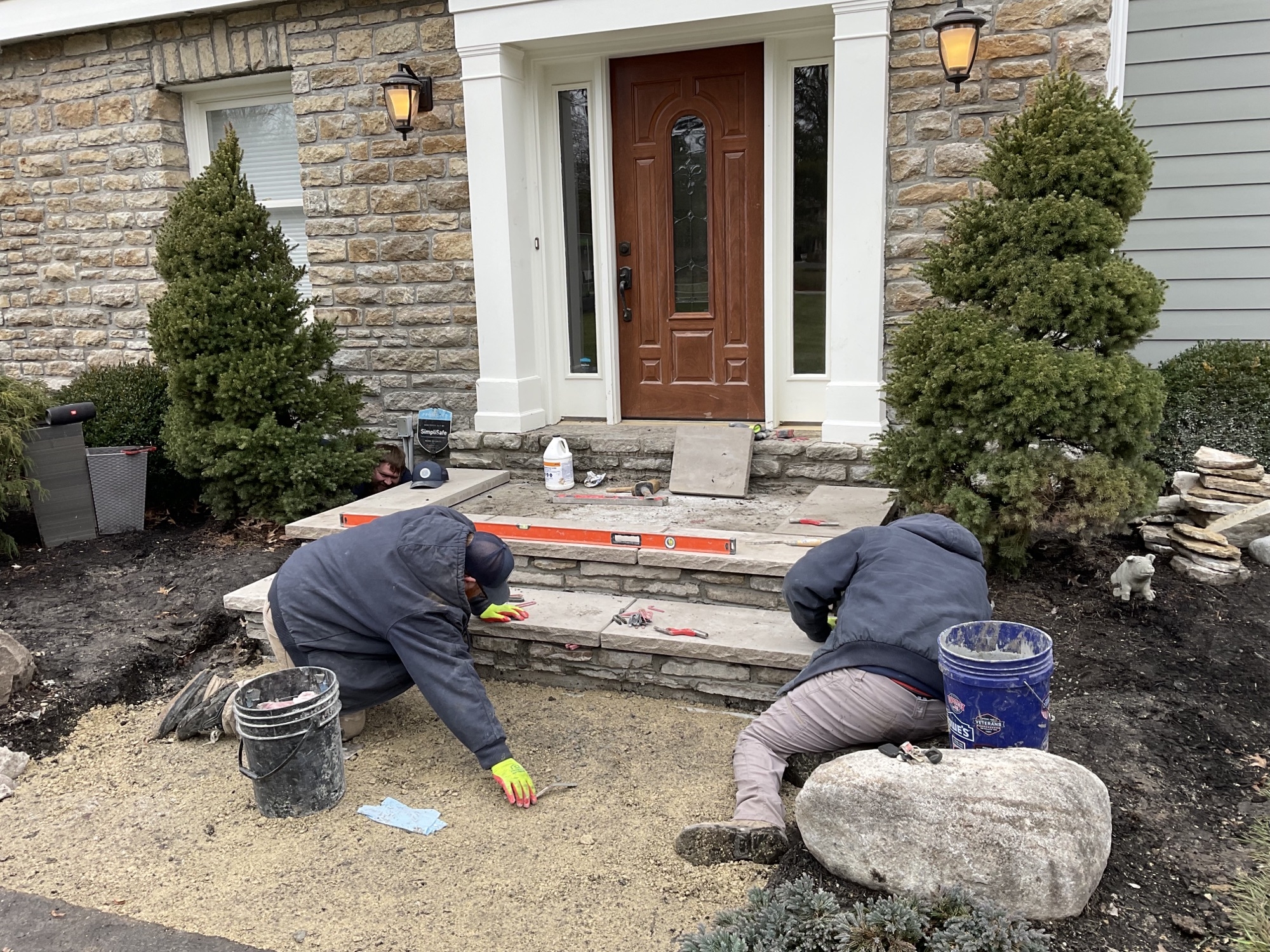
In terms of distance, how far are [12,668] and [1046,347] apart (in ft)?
15.3

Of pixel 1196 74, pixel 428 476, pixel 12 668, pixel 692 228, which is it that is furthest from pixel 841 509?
pixel 1196 74

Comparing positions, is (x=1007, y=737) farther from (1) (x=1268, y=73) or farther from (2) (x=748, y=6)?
(1) (x=1268, y=73)

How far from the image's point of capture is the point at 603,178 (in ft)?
21.0

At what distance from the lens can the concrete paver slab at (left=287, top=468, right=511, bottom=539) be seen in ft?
18.0

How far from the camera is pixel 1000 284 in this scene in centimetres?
450

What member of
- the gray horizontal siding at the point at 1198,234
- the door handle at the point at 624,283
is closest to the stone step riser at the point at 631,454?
the door handle at the point at 624,283

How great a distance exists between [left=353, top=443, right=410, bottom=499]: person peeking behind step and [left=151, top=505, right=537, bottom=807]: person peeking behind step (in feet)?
8.02

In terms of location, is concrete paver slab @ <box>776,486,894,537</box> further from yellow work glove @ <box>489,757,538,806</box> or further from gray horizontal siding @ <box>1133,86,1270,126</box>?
gray horizontal siding @ <box>1133,86,1270,126</box>

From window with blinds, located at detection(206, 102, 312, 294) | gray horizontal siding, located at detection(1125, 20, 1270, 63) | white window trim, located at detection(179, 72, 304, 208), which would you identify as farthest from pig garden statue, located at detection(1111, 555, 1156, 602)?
white window trim, located at detection(179, 72, 304, 208)

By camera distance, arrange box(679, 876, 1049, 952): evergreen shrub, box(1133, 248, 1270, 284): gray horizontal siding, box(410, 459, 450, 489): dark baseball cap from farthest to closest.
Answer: box(1133, 248, 1270, 284): gray horizontal siding, box(410, 459, 450, 489): dark baseball cap, box(679, 876, 1049, 952): evergreen shrub

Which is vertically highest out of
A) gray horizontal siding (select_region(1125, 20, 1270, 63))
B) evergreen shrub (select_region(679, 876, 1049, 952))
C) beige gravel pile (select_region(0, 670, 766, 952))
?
gray horizontal siding (select_region(1125, 20, 1270, 63))

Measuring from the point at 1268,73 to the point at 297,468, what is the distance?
6916 millimetres

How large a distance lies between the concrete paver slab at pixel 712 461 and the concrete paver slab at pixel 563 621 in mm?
1279

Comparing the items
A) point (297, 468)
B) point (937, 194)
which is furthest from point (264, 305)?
point (937, 194)
